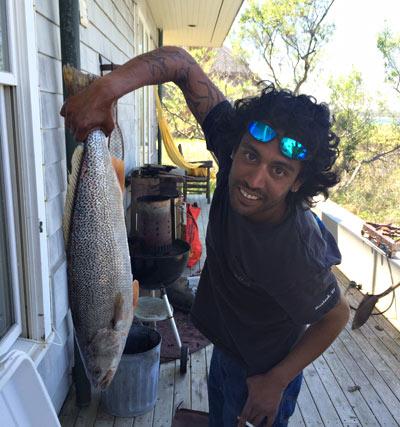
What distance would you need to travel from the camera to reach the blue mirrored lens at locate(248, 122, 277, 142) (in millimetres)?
1338

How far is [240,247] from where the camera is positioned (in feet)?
4.75

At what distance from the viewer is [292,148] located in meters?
1.33

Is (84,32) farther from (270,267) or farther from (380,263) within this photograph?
(380,263)

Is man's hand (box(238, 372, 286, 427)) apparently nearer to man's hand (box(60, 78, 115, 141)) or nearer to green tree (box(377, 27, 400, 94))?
man's hand (box(60, 78, 115, 141))

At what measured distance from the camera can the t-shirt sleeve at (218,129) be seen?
5.24 ft

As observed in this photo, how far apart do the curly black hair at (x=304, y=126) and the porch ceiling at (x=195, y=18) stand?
18.0ft

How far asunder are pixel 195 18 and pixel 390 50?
7612 mm

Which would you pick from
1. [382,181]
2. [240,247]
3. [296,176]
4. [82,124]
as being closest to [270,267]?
[240,247]

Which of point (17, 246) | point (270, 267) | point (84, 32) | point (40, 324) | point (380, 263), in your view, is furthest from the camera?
point (380, 263)

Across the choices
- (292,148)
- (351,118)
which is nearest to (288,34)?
(351,118)

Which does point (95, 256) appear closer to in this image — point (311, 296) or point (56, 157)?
point (311, 296)

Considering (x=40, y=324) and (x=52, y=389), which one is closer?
(x=40, y=324)

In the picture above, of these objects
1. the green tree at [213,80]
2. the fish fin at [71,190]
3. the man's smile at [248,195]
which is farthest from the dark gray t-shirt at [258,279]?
the green tree at [213,80]

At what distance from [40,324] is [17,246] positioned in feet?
1.29
